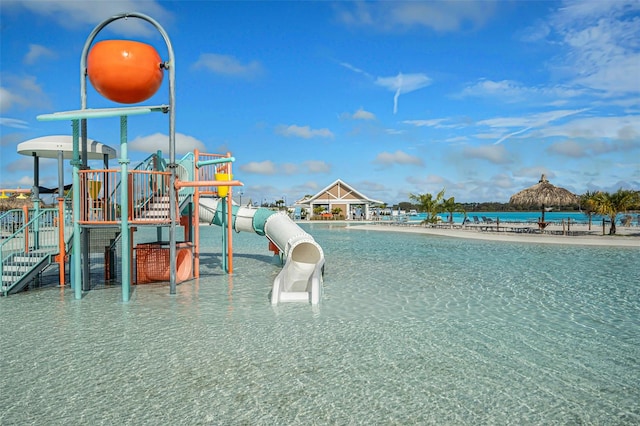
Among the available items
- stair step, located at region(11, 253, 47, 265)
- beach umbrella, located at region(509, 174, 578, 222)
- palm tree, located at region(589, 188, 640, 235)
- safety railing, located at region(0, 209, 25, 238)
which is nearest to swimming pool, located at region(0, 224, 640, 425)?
stair step, located at region(11, 253, 47, 265)

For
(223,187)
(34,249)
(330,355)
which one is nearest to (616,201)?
(223,187)

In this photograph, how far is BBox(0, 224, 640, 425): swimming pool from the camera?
175 inches

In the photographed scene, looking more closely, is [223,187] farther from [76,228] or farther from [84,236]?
[76,228]

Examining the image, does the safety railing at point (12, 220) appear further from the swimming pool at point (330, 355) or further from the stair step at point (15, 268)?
the swimming pool at point (330, 355)

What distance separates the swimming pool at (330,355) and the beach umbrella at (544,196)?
90.2ft

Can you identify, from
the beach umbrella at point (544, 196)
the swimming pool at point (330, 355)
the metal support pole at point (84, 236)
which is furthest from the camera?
the beach umbrella at point (544, 196)

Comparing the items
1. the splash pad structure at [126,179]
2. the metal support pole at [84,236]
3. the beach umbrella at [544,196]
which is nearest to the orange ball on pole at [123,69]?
the splash pad structure at [126,179]

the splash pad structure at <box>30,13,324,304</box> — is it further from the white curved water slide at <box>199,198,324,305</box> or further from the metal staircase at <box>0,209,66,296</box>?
the metal staircase at <box>0,209,66,296</box>

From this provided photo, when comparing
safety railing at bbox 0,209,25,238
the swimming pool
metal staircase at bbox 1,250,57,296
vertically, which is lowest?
the swimming pool

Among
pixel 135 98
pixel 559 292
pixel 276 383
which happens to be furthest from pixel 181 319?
pixel 559 292

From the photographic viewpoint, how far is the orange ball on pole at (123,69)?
348 inches

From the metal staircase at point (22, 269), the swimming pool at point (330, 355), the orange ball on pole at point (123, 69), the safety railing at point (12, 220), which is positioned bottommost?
the swimming pool at point (330, 355)

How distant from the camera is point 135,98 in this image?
9.45 meters

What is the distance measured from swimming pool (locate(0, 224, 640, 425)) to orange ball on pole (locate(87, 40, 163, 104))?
13.5 feet
